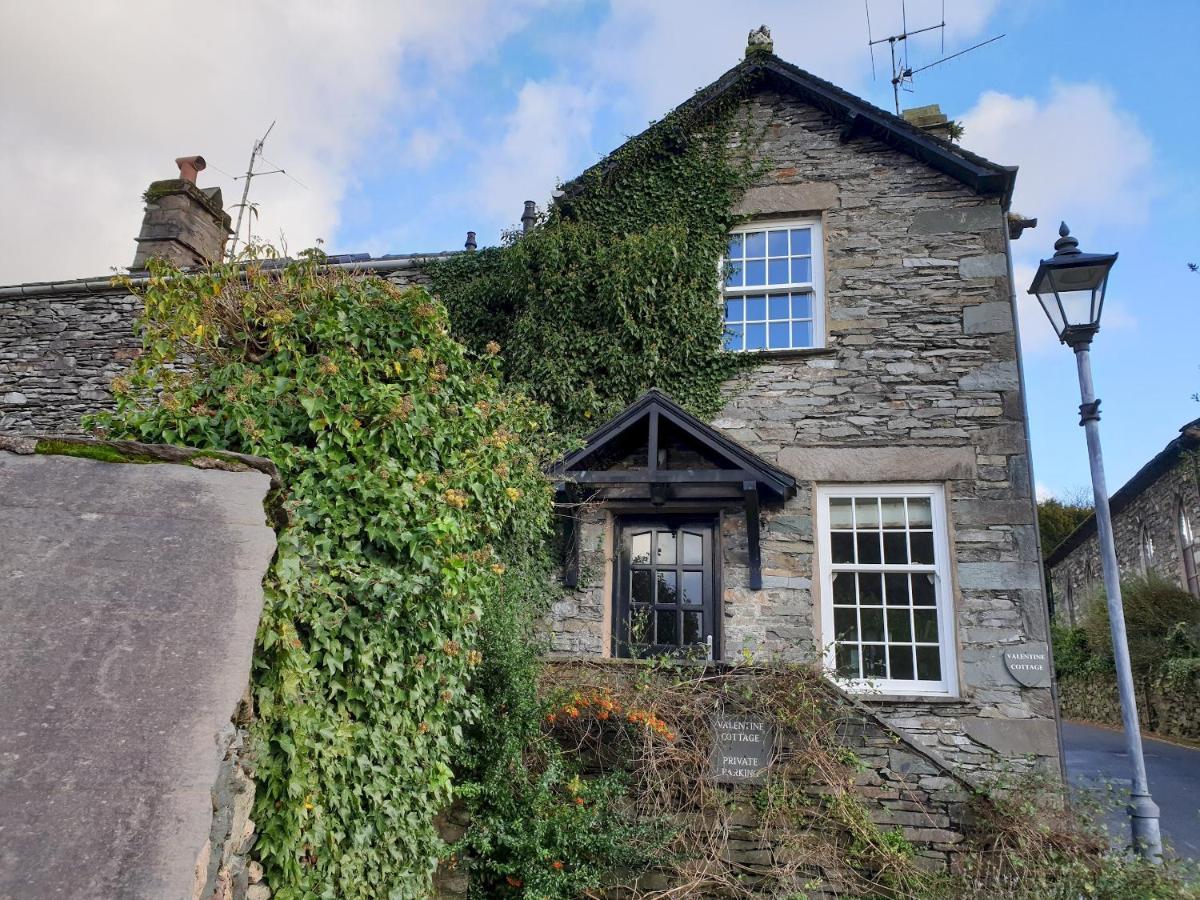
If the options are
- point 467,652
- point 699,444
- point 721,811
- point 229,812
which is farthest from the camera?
point 699,444

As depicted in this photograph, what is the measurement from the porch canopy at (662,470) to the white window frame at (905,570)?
552 mm

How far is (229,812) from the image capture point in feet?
8.21

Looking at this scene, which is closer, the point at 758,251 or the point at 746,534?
the point at 746,534

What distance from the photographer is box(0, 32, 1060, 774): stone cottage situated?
7.61m

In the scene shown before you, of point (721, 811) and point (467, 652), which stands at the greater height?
point (467, 652)

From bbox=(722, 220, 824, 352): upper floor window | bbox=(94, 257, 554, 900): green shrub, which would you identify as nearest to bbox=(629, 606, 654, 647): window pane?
bbox=(722, 220, 824, 352): upper floor window

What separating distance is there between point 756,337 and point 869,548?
2552 mm

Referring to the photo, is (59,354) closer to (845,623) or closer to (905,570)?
(845,623)

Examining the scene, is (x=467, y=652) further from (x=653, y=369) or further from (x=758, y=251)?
(x=758, y=251)

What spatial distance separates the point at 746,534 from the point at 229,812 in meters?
6.18

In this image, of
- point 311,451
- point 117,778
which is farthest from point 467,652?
point 117,778

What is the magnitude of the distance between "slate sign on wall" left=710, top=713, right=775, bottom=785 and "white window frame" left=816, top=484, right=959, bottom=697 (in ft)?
5.95

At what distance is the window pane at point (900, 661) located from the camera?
25.4 ft

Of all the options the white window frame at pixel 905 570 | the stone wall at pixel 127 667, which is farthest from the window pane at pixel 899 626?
the stone wall at pixel 127 667
